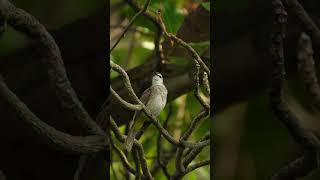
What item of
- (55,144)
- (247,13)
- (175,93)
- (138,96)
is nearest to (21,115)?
(55,144)

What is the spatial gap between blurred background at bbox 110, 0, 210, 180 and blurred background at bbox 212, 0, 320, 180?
0.14 feet

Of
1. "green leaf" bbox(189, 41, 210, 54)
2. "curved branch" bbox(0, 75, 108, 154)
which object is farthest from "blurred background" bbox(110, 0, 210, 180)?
"curved branch" bbox(0, 75, 108, 154)

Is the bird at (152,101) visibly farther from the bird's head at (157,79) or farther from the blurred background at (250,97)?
the blurred background at (250,97)

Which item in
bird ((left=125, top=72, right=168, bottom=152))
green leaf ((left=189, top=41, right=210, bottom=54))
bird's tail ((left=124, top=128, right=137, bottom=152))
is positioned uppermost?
green leaf ((left=189, top=41, right=210, bottom=54))

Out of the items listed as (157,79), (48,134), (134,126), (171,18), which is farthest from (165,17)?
(48,134)

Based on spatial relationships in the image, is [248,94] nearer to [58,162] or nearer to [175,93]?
[175,93]

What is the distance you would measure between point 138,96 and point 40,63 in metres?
0.22

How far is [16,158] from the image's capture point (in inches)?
45.4

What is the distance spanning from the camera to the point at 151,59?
136 cm

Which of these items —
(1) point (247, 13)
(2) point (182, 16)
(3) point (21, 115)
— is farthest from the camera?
(2) point (182, 16)

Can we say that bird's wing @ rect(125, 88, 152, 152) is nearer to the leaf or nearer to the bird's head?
the bird's head

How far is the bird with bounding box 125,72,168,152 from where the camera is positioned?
48.8 inches

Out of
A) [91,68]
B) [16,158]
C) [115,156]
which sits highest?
[91,68]

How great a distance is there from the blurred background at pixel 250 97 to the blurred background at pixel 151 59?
0.04 metres
